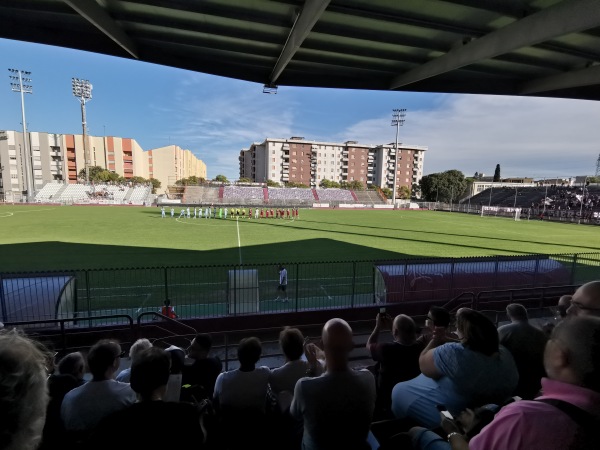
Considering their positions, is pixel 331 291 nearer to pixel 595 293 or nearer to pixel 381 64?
pixel 381 64

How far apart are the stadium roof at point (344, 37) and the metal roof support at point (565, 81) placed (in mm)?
20

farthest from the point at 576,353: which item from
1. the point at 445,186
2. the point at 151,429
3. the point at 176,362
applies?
the point at 445,186

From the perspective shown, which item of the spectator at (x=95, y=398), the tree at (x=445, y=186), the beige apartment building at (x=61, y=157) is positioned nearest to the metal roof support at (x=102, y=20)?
the spectator at (x=95, y=398)

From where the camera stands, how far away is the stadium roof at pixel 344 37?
440 centimetres

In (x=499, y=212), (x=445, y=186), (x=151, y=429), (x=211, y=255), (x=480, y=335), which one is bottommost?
(x=211, y=255)

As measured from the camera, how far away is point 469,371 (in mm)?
2561

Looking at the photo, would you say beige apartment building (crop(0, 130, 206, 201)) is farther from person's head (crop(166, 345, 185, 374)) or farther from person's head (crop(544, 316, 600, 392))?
person's head (crop(544, 316, 600, 392))

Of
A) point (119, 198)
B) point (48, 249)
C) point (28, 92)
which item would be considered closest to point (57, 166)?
point (28, 92)

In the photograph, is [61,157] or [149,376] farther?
[61,157]

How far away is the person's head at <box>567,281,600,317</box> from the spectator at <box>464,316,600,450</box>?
2.32 m

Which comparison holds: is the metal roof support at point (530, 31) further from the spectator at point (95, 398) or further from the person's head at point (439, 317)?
the spectator at point (95, 398)

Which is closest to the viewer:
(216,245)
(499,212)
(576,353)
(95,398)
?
(576,353)

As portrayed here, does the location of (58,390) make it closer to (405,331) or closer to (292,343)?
(292,343)

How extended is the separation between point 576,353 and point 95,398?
3212mm
